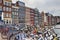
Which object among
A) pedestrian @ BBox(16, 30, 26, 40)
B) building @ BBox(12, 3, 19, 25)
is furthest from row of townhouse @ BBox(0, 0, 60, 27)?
pedestrian @ BBox(16, 30, 26, 40)

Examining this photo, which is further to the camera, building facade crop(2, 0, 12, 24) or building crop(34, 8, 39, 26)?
building crop(34, 8, 39, 26)

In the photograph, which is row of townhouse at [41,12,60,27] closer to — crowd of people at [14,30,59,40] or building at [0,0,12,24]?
crowd of people at [14,30,59,40]

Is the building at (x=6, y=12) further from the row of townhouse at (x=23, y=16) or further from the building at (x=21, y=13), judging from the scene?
the building at (x=21, y=13)

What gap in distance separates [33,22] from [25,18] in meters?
0.12

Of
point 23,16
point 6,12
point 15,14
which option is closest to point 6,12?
point 6,12

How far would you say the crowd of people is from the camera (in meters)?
1.87

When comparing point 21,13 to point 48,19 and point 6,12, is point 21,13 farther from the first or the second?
point 48,19

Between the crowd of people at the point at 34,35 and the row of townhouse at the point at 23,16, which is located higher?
the row of townhouse at the point at 23,16

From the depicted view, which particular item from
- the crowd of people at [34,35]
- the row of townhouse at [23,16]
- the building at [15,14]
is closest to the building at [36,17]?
the row of townhouse at [23,16]

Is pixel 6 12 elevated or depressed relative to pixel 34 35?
elevated

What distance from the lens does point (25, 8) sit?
74.2 inches

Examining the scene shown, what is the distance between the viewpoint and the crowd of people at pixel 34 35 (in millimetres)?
1870

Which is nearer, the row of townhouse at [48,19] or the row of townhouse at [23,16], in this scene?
the row of townhouse at [23,16]

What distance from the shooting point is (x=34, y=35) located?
1904mm
